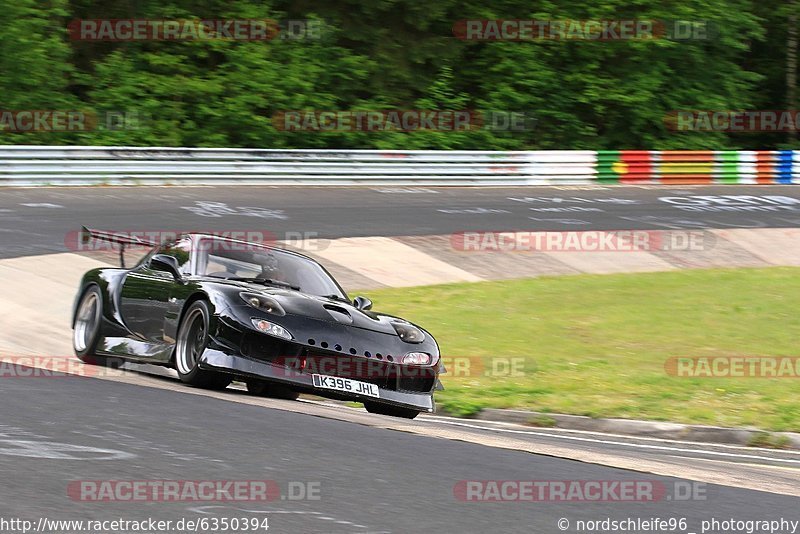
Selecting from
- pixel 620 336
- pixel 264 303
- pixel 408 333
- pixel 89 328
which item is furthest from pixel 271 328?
pixel 620 336

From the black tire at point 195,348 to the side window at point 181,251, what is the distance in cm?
68

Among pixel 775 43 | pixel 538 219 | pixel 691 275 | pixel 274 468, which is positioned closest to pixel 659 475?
pixel 274 468

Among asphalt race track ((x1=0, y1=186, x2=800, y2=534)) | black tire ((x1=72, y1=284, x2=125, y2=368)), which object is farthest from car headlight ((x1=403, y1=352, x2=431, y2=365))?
black tire ((x1=72, y1=284, x2=125, y2=368))

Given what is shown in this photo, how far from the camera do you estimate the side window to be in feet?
32.2

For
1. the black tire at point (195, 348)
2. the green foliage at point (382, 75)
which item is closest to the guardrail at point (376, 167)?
the green foliage at point (382, 75)

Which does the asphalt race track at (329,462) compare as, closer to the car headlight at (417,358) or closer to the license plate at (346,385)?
the license plate at (346,385)

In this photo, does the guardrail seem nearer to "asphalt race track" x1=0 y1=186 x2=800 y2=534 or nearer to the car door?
the car door

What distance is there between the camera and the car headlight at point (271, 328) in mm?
8609

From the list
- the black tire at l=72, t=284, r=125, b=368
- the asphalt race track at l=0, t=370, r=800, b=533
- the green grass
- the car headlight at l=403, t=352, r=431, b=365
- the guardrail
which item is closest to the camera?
the asphalt race track at l=0, t=370, r=800, b=533

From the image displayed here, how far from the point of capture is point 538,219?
24000mm

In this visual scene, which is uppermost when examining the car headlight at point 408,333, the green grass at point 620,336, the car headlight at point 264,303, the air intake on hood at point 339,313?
the car headlight at point 264,303

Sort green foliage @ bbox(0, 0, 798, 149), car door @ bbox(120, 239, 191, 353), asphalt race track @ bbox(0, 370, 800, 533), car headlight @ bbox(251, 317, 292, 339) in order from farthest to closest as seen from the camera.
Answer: green foliage @ bbox(0, 0, 798, 149) → car door @ bbox(120, 239, 191, 353) → car headlight @ bbox(251, 317, 292, 339) → asphalt race track @ bbox(0, 370, 800, 533)

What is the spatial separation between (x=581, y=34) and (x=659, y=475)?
103ft

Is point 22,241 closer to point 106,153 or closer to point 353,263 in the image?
point 353,263
